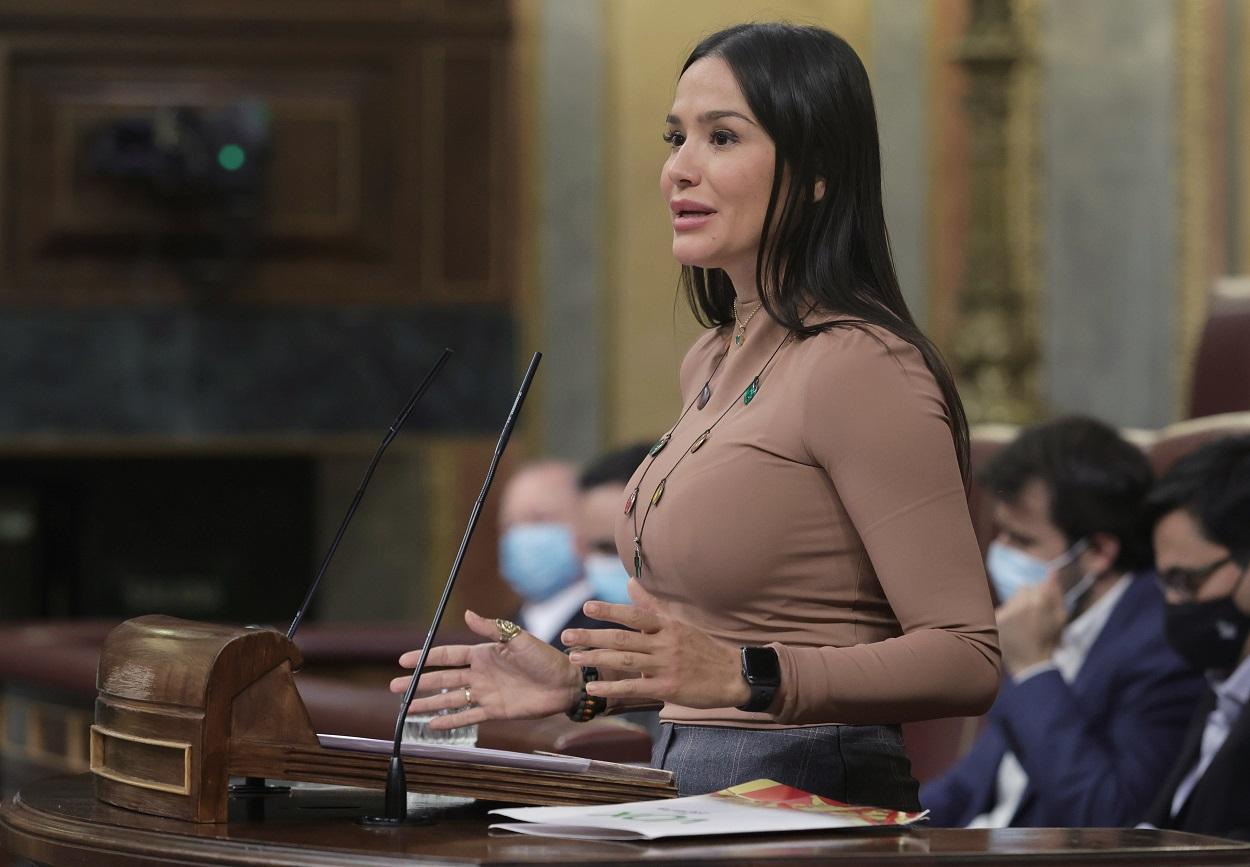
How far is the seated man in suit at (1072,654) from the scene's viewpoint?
9.80ft

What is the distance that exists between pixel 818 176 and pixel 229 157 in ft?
16.9

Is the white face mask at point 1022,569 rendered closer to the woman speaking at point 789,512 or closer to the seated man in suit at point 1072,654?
the seated man in suit at point 1072,654

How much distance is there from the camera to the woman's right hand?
1.69 meters

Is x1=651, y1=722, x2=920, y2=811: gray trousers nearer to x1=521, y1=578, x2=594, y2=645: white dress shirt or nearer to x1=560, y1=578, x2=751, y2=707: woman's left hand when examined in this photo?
x1=560, y1=578, x2=751, y2=707: woman's left hand

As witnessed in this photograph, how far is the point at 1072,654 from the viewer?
331cm

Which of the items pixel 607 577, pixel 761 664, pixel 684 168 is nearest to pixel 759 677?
pixel 761 664

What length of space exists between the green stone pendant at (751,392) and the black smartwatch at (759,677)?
1.02 feet

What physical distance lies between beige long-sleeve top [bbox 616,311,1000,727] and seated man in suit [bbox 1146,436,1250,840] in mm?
1261

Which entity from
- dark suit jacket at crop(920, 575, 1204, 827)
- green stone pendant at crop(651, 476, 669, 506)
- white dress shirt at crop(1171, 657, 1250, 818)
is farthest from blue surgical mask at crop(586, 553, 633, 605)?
green stone pendant at crop(651, 476, 669, 506)

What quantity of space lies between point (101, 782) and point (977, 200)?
204 inches

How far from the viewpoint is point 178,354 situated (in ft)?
22.5

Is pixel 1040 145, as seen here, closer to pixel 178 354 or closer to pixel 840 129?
pixel 178 354

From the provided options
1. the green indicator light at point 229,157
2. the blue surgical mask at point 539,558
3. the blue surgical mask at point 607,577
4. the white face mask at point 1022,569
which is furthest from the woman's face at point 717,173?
the green indicator light at point 229,157

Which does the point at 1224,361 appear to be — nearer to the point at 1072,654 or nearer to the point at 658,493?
the point at 1072,654
